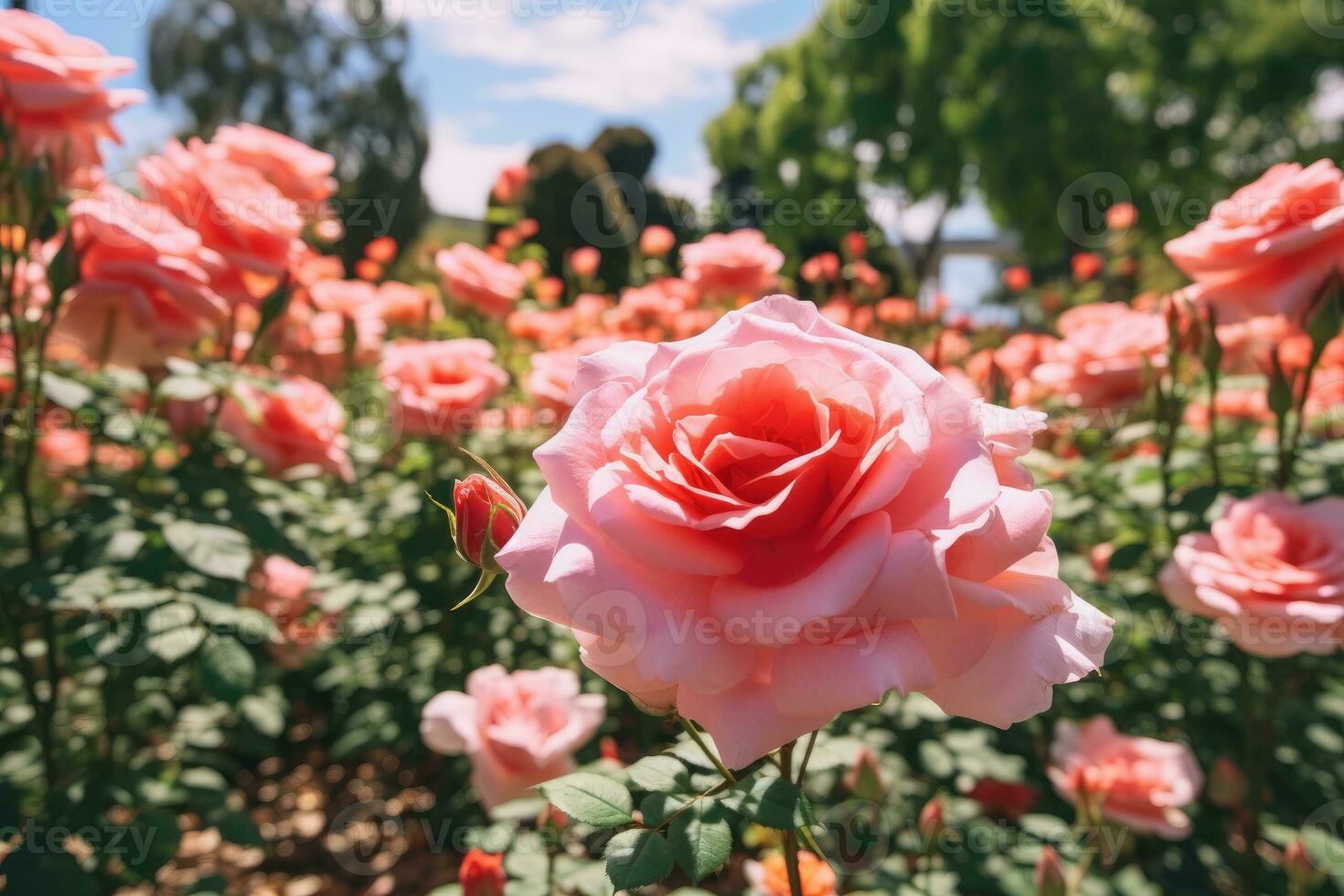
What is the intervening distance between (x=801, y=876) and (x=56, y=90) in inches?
66.7

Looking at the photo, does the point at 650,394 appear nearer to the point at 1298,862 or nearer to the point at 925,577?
the point at 925,577

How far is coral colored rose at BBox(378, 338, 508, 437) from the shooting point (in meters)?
1.96

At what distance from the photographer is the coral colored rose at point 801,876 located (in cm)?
98

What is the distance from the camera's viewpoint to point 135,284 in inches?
A: 58.1

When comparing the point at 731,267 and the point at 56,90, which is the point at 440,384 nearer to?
the point at 56,90

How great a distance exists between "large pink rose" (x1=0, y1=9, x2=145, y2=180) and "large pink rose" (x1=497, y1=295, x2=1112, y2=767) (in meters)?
1.37

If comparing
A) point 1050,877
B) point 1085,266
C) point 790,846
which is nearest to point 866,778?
point 1050,877

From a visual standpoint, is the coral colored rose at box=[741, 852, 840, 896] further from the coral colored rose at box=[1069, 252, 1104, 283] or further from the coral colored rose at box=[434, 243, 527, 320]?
the coral colored rose at box=[1069, 252, 1104, 283]

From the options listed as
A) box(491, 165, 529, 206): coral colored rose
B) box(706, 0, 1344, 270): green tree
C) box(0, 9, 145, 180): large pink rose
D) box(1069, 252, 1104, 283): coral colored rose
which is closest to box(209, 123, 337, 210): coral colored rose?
box(0, 9, 145, 180): large pink rose

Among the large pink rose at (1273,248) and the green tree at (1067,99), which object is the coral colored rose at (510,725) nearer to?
the large pink rose at (1273,248)

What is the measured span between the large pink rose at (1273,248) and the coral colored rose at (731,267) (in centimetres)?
139

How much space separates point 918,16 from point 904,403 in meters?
18.9

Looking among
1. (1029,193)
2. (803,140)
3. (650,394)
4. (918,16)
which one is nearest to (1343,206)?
(650,394)

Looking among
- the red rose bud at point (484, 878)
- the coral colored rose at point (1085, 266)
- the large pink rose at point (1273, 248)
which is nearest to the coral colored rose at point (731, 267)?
the large pink rose at point (1273, 248)
